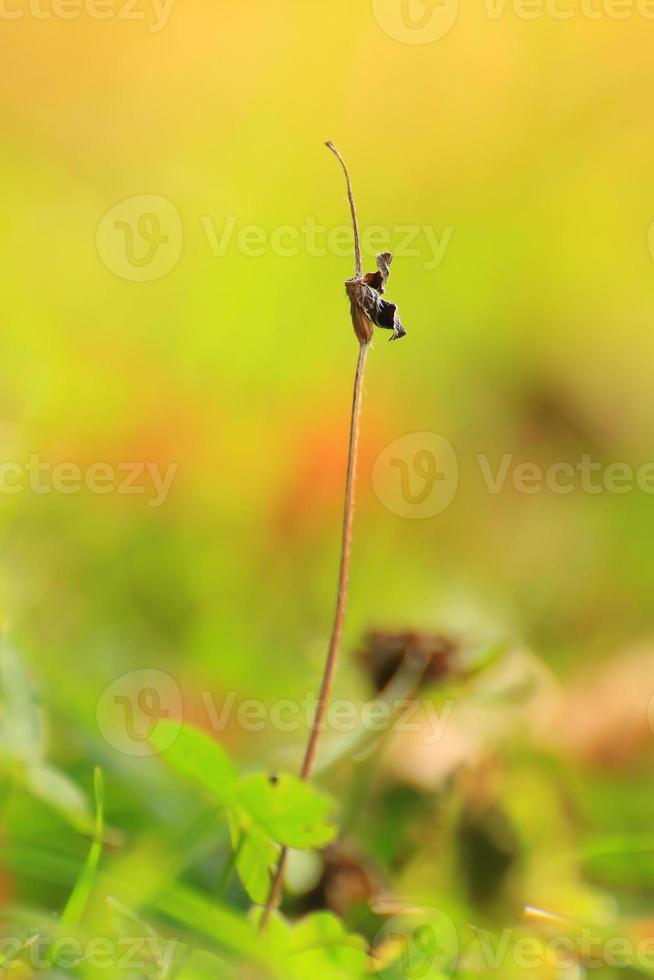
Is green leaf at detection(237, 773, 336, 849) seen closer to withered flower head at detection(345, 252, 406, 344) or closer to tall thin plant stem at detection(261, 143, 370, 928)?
tall thin plant stem at detection(261, 143, 370, 928)

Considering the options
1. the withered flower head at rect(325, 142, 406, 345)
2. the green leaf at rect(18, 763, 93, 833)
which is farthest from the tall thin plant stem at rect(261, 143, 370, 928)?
the green leaf at rect(18, 763, 93, 833)

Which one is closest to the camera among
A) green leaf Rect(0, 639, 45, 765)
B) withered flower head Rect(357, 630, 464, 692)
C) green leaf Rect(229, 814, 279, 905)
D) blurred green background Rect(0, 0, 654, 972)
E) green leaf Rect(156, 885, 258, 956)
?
green leaf Rect(156, 885, 258, 956)

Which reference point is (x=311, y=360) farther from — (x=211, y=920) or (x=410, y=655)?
(x=211, y=920)

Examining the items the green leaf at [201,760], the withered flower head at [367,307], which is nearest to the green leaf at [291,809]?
the green leaf at [201,760]

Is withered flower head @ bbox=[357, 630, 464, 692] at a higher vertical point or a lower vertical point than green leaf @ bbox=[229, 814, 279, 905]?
higher

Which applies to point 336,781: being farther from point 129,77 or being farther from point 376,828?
point 129,77

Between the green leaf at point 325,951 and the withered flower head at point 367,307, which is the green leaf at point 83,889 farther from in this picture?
the withered flower head at point 367,307

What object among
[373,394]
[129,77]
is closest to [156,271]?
[373,394]
